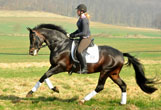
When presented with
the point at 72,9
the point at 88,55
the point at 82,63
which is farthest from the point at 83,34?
the point at 72,9

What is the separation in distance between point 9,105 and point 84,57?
2708 millimetres

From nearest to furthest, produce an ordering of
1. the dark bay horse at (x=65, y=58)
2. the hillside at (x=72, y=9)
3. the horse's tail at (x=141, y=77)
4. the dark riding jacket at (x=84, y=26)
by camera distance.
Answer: the dark riding jacket at (x=84, y=26) → the dark bay horse at (x=65, y=58) → the horse's tail at (x=141, y=77) → the hillside at (x=72, y=9)

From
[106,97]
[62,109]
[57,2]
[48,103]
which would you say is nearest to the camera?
[62,109]

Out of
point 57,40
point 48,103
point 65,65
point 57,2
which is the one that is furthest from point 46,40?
point 57,2

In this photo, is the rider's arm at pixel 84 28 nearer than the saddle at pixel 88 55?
Yes

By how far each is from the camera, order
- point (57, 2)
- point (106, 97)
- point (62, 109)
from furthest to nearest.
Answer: point (57, 2) < point (106, 97) < point (62, 109)

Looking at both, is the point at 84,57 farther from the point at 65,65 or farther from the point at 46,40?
the point at 46,40

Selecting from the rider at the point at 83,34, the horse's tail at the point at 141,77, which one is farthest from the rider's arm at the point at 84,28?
the horse's tail at the point at 141,77

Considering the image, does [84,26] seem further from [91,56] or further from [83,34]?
[91,56]

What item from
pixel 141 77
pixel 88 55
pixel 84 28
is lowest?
pixel 141 77

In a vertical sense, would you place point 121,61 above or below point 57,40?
below

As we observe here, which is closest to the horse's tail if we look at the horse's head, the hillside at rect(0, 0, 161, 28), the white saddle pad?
the white saddle pad

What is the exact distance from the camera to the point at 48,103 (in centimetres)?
751

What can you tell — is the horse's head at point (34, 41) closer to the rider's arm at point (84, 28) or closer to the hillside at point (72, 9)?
the rider's arm at point (84, 28)
